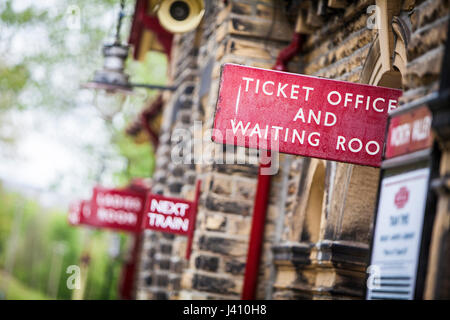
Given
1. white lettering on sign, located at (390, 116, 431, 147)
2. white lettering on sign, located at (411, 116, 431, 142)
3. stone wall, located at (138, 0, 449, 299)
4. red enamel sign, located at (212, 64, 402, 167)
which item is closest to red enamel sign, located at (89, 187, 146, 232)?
stone wall, located at (138, 0, 449, 299)

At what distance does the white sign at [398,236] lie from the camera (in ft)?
13.1

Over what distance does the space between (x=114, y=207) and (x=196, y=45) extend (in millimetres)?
3063

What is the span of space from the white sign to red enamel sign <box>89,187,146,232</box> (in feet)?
28.0

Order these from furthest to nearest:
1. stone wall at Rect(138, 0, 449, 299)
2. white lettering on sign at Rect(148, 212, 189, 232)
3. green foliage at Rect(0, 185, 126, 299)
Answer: green foliage at Rect(0, 185, 126, 299) < white lettering on sign at Rect(148, 212, 189, 232) < stone wall at Rect(138, 0, 449, 299)

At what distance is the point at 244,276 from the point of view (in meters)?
7.80

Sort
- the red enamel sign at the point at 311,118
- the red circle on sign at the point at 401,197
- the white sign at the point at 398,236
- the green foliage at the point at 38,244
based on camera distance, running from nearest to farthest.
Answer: the white sign at the point at 398,236
the red circle on sign at the point at 401,197
the red enamel sign at the point at 311,118
the green foliage at the point at 38,244

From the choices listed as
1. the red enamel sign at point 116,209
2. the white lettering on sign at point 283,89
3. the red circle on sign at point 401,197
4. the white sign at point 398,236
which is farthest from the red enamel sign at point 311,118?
the red enamel sign at point 116,209

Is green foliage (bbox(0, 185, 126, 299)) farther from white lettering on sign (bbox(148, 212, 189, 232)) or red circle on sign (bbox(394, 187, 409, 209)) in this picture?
red circle on sign (bbox(394, 187, 409, 209))

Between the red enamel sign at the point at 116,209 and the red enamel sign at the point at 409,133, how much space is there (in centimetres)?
A: 860

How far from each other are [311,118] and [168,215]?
353cm

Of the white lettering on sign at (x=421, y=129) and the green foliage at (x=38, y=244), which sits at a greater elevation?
the white lettering on sign at (x=421, y=129)

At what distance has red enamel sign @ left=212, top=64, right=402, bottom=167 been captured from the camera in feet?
17.1

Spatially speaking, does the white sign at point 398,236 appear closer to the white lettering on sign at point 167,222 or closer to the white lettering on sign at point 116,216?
the white lettering on sign at point 167,222
